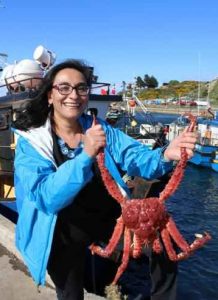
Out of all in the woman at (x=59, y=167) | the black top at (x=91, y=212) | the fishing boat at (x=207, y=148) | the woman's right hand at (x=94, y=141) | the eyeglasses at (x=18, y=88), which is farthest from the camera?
the fishing boat at (x=207, y=148)

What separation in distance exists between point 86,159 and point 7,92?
8094mm

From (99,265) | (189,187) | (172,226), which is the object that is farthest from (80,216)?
(189,187)

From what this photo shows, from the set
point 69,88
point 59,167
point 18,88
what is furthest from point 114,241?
point 18,88

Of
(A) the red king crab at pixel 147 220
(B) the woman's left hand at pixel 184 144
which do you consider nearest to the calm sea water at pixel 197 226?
(A) the red king crab at pixel 147 220

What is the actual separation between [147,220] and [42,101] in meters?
1.17

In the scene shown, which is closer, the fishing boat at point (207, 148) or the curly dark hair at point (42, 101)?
the curly dark hair at point (42, 101)

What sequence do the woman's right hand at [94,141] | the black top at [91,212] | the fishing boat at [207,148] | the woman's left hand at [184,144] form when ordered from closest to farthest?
the woman's right hand at [94,141] → the woman's left hand at [184,144] → the black top at [91,212] → the fishing boat at [207,148]

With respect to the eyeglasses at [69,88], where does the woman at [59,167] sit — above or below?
below

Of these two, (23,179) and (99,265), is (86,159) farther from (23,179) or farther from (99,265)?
(99,265)

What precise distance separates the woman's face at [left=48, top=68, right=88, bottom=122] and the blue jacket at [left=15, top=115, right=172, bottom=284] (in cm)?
17

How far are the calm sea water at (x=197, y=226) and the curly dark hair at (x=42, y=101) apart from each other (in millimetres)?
5769

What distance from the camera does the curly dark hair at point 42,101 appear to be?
9.36 feet

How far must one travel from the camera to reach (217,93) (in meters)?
70.5

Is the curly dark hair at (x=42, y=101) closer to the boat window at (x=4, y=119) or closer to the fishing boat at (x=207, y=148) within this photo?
the boat window at (x=4, y=119)
